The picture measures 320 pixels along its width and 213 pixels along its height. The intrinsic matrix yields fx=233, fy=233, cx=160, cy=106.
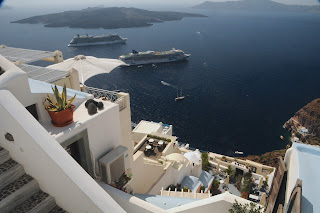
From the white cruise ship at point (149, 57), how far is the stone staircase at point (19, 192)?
2371 inches

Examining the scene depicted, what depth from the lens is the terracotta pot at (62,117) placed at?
213 inches

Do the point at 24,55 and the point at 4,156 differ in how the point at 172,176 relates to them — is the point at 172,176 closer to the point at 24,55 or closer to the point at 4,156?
the point at 4,156

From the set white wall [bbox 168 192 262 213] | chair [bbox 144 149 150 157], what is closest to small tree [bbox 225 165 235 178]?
chair [bbox 144 149 150 157]

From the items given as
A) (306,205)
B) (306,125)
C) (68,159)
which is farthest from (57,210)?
(306,125)

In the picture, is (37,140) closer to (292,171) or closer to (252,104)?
(292,171)

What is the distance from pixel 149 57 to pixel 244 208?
202 ft

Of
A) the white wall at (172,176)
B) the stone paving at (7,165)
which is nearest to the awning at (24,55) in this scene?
the white wall at (172,176)

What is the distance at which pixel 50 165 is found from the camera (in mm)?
3781

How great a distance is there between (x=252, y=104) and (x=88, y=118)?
134ft

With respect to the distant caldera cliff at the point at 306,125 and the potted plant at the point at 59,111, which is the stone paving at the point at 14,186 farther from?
the distant caldera cliff at the point at 306,125

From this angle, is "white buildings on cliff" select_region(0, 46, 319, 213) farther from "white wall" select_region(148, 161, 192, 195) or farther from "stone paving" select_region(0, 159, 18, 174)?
"white wall" select_region(148, 161, 192, 195)

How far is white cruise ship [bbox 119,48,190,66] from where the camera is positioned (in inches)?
2506

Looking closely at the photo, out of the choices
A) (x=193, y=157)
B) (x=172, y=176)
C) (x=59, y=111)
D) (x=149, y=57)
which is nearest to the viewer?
(x=59, y=111)

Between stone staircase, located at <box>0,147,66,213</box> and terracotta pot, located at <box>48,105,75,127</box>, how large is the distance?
1298 mm
